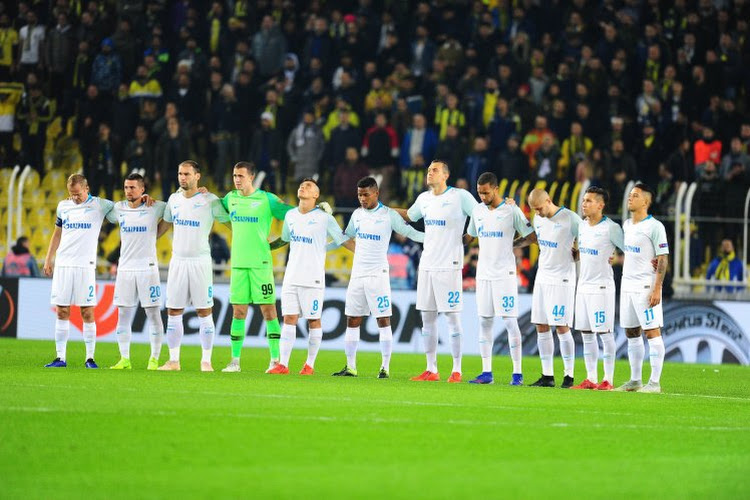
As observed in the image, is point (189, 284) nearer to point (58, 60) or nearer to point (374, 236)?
point (374, 236)

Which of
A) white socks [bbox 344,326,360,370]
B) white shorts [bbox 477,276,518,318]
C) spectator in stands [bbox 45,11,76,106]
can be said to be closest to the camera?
white shorts [bbox 477,276,518,318]

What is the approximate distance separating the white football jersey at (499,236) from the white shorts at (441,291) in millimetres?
305

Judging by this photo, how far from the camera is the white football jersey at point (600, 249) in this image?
44.8 ft

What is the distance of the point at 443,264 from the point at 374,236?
843mm

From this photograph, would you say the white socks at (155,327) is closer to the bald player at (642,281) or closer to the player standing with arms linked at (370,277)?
the player standing with arms linked at (370,277)

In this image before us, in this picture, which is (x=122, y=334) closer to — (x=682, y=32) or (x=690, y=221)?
(x=690, y=221)

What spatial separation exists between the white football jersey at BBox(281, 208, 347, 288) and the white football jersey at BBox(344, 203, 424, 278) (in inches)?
10.3

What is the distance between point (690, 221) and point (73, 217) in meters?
9.57

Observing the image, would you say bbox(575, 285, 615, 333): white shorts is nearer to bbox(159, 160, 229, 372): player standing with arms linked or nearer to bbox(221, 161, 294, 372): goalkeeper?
bbox(221, 161, 294, 372): goalkeeper

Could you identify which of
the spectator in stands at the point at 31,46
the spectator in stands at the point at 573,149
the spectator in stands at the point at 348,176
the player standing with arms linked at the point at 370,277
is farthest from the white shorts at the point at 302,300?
the spectator in stands at the point at 31,46

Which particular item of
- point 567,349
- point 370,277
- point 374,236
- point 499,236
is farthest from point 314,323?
point 567,349

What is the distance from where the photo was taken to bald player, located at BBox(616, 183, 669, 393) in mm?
13273

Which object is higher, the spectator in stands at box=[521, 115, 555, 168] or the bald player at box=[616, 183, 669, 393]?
the spectator in stands at box=[521, 115, 555, 168]

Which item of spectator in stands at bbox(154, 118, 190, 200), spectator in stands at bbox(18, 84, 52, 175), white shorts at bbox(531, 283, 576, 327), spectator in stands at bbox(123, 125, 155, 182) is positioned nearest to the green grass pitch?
white shorts at bbox(531, 283, 576, 327)
